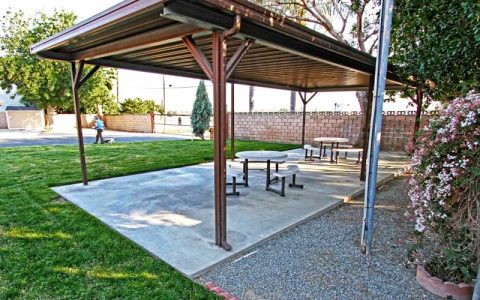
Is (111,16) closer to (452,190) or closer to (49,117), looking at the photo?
(452,190)

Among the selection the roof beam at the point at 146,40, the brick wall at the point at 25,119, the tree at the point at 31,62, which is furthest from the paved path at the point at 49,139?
the roof beam at the point at 146,40

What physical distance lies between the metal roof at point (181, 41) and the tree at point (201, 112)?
30.6 ft

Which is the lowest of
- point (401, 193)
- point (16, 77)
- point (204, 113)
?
point (401, 193)

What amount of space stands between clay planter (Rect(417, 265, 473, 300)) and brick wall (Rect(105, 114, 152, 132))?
1981 centimetres

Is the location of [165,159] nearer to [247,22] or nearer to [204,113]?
[247,22]

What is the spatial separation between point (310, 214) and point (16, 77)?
1982 centimetres

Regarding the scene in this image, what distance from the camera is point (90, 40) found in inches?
144

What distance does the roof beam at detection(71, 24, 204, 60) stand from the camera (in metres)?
2.81

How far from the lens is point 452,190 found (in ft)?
6.73

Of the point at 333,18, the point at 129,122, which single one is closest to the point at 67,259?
the point at 333,18

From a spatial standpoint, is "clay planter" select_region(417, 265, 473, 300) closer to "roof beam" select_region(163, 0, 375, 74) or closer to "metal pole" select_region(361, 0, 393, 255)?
"metal pole" select_region(361, 0, 393, 255)

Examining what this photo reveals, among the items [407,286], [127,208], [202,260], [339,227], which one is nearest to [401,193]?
[339,227]

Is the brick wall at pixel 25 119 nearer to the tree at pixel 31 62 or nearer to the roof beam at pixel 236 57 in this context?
the tree at pixel 31 62

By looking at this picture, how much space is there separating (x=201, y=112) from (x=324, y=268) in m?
13.4
